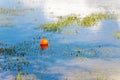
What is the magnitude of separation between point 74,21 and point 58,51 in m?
9.33

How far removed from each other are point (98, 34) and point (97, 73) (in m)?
7.67

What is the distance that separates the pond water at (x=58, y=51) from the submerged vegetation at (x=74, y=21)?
477 millimetres

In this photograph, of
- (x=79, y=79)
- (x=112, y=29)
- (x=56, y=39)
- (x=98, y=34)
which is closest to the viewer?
(x=79, y=79)

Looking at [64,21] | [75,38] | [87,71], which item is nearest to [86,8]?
[64,21]

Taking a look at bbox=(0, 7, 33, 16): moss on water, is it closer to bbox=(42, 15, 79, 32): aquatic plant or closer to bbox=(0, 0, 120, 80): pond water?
bbox=(0, 0, 120, 80): pond water

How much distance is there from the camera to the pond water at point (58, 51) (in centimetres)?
1395

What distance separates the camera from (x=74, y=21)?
26422mm

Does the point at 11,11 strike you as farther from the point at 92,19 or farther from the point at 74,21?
the point at 92,19

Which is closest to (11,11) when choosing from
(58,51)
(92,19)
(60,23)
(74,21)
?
(74,21)

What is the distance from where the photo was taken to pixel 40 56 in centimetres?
1638

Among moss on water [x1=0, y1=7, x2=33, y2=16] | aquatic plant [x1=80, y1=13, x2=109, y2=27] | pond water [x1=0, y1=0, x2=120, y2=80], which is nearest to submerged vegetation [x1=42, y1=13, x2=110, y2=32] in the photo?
aquatic plant [x1=80, y1=13, x2=109, y2=27]

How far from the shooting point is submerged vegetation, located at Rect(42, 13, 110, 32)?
23545 millimetres

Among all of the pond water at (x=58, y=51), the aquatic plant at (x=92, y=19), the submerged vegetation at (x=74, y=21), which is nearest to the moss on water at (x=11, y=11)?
the pond water at (x=58, y=51)

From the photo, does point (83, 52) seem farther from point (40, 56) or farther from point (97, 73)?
point (97, 73)
